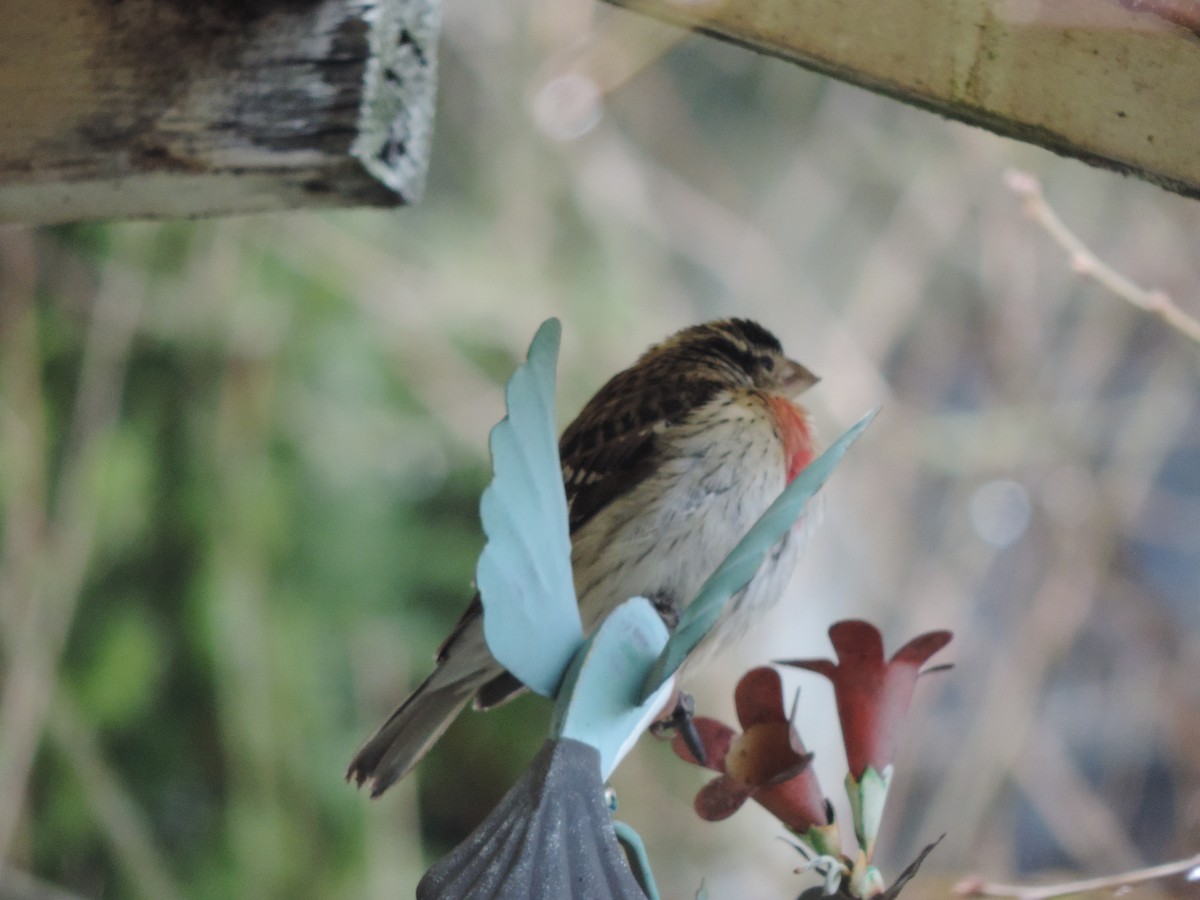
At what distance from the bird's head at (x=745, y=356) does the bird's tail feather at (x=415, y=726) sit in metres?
0.51

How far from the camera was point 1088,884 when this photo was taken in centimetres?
92

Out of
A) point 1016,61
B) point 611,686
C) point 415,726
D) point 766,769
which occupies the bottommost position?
point 415,726

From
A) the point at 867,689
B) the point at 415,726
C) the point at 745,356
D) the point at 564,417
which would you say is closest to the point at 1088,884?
the point at 867,689

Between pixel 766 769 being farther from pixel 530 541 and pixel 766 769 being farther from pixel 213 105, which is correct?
pixel 213 105

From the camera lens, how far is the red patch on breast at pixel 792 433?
4.76 feet

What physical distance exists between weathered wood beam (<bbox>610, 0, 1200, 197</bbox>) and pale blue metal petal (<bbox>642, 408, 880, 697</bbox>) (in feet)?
1.08

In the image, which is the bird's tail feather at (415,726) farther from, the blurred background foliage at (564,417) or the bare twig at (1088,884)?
the blurred background foliage at (564,417)

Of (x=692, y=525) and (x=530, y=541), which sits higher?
(x=530, y=541)

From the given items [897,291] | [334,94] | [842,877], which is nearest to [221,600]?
[334,94]

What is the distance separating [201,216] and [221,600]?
1.32m

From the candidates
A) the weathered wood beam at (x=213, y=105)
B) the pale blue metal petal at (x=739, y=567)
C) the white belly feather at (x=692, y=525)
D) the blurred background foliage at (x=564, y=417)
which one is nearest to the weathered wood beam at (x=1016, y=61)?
the weathered wood beam at (x=213, y=105)

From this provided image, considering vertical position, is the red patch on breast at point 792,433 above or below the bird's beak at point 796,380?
above

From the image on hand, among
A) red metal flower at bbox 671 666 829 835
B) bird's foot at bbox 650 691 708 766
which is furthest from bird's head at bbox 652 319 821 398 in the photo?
red metal flower at bbox 671 666 829 835

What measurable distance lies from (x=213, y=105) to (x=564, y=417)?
168cm
